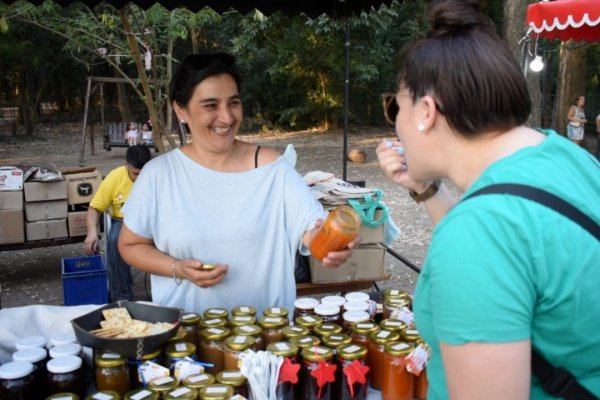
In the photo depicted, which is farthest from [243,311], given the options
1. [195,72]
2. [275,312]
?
[195,72]

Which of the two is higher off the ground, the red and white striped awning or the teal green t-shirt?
the red and white striped awning

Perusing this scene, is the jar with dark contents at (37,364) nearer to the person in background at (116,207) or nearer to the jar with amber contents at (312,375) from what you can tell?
the jar with amber contents at (312,375)

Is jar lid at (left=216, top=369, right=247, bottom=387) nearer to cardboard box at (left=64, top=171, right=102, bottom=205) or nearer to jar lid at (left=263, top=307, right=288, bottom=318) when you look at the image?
jar lid at (left=263, top=307, right=288, bottom=318)

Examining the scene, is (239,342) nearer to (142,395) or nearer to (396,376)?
(142,395)

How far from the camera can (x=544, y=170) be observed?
93 cm

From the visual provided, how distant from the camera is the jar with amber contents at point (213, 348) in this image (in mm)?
1708

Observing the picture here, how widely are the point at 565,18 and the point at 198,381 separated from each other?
712 cm

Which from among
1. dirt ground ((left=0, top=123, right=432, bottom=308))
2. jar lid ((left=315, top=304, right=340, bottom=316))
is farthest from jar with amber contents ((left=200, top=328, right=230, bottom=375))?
dirt ground ((left=0, top=123, right=432, bottom=308))

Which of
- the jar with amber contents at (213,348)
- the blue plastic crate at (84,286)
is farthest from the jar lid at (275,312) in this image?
the blue plastic crate at (84,286)

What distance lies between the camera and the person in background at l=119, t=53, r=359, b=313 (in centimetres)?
215

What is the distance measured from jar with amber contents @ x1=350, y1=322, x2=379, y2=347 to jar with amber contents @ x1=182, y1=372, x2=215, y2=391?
49 centimetres

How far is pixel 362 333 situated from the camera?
1.77 metres

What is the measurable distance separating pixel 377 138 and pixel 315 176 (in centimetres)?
1432

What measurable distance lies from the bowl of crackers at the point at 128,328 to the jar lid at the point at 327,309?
0.47 m
